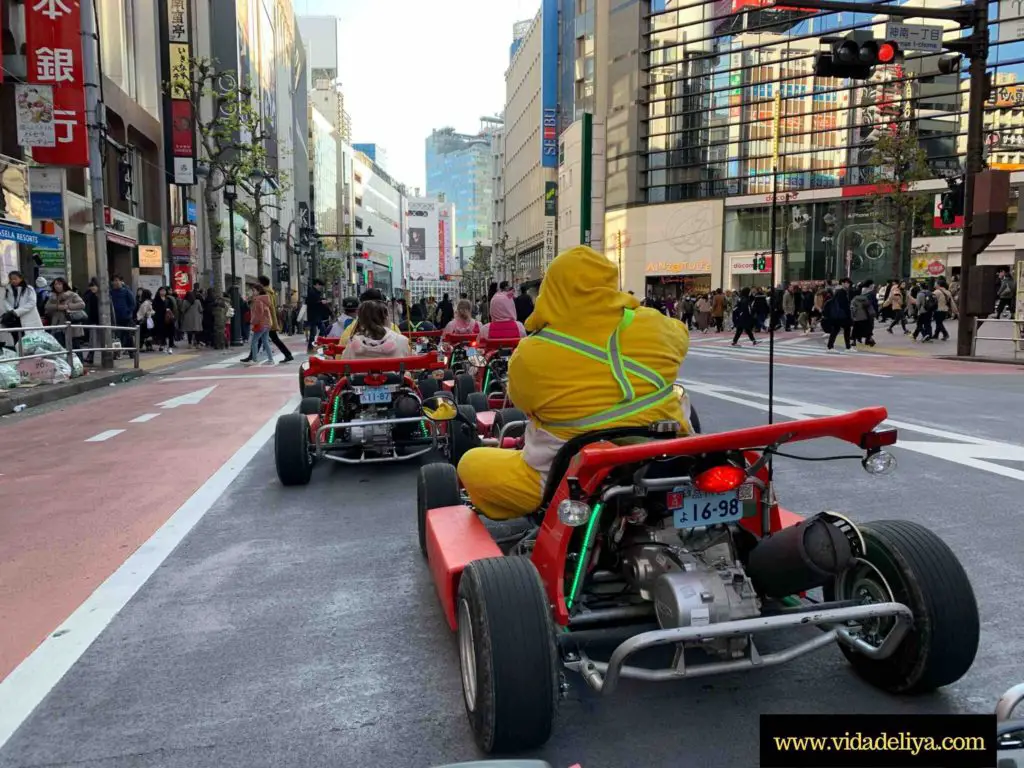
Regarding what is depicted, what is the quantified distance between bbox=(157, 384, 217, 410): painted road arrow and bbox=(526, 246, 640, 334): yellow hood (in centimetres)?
961

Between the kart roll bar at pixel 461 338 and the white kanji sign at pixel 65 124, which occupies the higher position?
the white kanji sign at pixel 65 124

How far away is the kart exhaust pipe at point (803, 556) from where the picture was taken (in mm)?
2550

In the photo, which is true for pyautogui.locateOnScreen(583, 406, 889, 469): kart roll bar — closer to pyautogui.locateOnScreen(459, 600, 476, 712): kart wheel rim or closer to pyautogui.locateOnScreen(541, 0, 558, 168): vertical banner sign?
pyautogui.locateOnScreen(459, 600, 476, 712): kart wheel rim

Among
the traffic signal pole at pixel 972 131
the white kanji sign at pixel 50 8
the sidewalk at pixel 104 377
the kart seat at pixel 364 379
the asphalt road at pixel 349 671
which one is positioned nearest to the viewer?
the asphalt road at pixel 349 671

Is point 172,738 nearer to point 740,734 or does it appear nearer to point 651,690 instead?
point 651,690

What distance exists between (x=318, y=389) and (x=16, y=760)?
21.6ft

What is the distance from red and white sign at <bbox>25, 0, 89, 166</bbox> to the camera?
18969 mm

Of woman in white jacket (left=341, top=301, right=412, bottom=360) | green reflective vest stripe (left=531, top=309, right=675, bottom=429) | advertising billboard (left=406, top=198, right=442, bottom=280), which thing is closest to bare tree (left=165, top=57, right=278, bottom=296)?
woman in white jacket (left=341, top=301, right=412, bottom=360)

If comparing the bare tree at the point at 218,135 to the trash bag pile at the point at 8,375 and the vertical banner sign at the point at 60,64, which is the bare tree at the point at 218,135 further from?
the trash bag pile at the point at 8,375

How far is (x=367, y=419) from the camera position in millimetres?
6965

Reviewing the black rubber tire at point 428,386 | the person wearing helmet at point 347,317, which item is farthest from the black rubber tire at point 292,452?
the person wearing helmet at point 347,317

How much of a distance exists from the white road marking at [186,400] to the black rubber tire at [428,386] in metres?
4.17

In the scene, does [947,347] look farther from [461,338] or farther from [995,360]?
[461,338]

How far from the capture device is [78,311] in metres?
16.5
